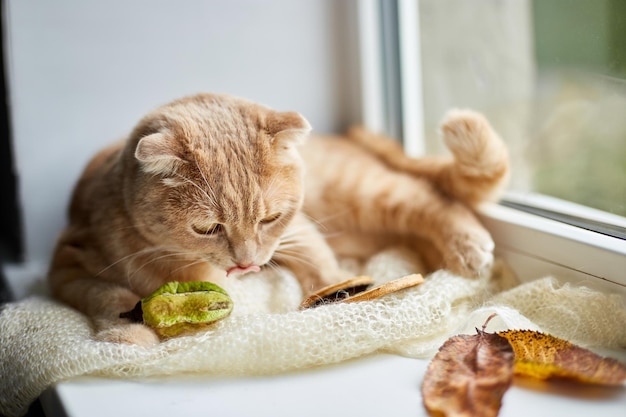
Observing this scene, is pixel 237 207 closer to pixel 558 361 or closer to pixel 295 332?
pixel 295 332

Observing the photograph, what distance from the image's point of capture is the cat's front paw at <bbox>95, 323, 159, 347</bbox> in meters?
1.10

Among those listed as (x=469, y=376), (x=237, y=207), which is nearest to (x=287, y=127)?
(x=237, y=207)

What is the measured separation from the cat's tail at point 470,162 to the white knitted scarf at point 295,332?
0.92 feet

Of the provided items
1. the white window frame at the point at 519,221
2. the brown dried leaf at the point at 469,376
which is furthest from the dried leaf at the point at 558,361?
the white window frame at the point at 519,221

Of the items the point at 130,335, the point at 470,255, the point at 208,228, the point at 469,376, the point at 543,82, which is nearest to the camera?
the point at 469,376

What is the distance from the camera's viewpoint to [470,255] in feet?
4.43

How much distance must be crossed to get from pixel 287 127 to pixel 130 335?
1.59ft

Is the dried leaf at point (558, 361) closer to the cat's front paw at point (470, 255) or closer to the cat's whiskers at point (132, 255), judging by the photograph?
the cat's front paw at point (470, 255)

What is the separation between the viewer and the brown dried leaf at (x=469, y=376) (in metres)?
0.93

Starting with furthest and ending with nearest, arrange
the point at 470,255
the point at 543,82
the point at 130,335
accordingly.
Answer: the point at 543,82, the point at 470,255, the point at 130,335

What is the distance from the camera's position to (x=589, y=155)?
143cm

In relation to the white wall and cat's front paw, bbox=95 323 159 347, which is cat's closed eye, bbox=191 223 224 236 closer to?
cat's front paw, bbox=95 323 159 347

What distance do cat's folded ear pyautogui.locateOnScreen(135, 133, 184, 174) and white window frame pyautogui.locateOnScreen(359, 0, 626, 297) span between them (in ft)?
2.52

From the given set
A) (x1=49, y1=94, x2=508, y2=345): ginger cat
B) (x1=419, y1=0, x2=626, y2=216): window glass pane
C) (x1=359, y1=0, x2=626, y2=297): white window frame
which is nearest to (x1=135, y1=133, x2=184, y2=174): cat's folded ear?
(x1=49, y1=94, x2=508, y2=345): ginger cat
